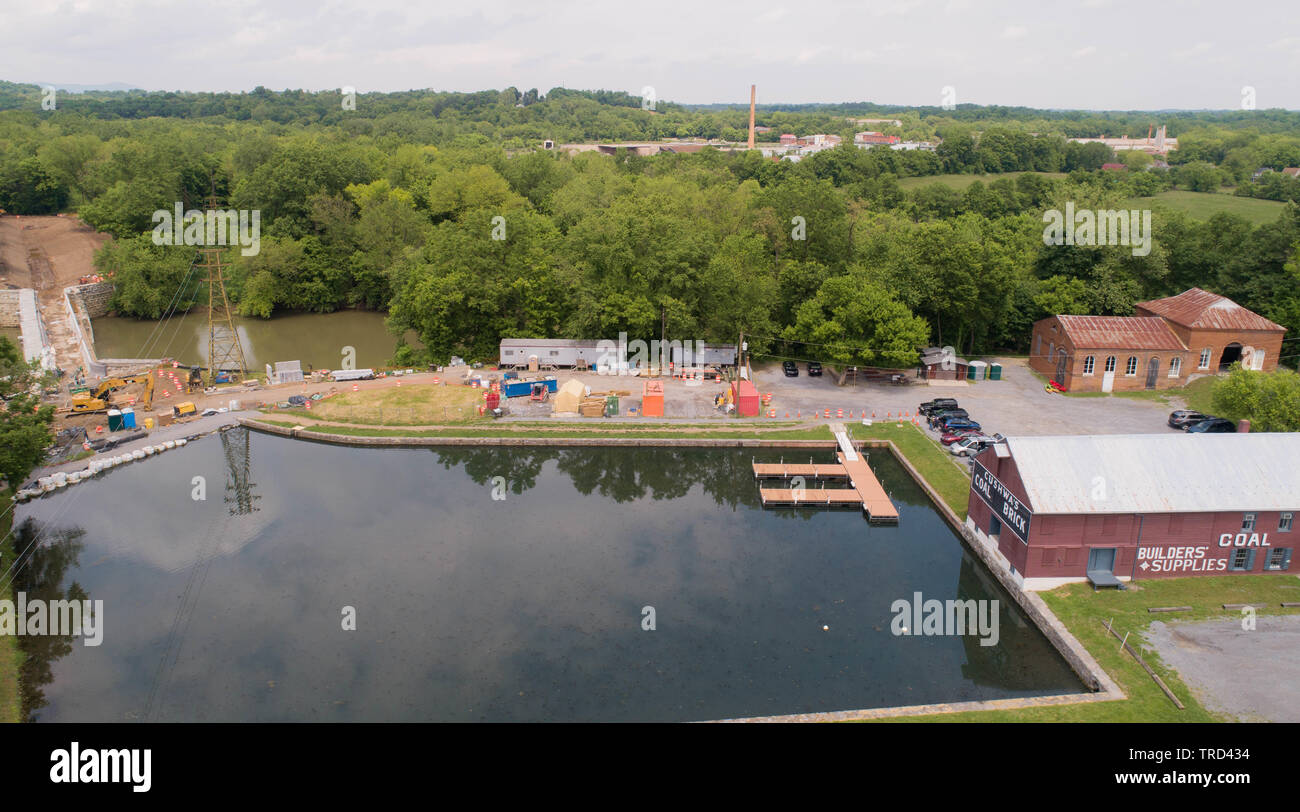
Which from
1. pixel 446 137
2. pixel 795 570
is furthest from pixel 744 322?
pixel 446 137

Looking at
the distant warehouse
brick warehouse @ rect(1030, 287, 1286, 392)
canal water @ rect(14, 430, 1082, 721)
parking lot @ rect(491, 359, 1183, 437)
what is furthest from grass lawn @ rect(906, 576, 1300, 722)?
the distant warehouse

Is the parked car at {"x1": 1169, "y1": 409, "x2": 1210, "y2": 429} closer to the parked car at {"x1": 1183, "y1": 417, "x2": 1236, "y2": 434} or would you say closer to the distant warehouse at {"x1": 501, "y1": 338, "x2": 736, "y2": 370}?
the parked car at {"x1": 1183, "y1": 417, "x2": 1236, "y2": 434}

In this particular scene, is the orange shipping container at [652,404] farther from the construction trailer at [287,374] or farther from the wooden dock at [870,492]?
the construction trailer at [287,374]

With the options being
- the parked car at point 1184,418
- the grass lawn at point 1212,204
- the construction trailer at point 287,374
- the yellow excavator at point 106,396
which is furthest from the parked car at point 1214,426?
the grass lawn at point 1212,204

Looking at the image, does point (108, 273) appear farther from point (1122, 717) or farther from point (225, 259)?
point (1122, 717)

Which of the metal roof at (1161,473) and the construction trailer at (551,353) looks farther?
the construction trailer at (551,353)

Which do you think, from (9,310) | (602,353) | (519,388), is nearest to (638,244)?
(602,353)
